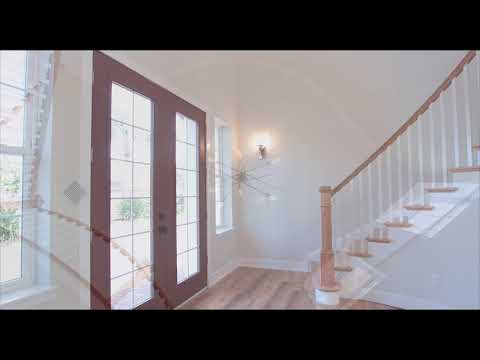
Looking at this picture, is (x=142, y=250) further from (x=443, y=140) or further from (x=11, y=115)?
(x=443, y=140)

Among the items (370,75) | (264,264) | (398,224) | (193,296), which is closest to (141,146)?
(193,296)

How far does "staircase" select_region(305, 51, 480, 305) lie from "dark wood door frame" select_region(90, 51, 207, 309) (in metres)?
1.39

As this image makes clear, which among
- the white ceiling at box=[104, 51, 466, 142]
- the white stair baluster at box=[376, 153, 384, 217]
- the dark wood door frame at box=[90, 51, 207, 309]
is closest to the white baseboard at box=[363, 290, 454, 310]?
the white stair baluster at box=[376, 153, 384, 217]

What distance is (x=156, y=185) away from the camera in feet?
7.49

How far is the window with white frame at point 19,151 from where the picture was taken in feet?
4.20

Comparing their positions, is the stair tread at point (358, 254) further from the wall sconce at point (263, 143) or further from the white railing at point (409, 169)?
the wall sconce at point (263, 143)

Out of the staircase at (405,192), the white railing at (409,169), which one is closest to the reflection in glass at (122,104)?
the staircase at (405,192)

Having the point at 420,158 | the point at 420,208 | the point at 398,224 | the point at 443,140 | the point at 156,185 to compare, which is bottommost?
the point at 398,224

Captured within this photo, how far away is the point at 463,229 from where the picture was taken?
2412mm

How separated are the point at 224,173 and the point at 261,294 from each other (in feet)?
5.95

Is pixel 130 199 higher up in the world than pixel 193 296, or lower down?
higher up

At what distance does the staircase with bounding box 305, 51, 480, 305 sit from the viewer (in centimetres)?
260

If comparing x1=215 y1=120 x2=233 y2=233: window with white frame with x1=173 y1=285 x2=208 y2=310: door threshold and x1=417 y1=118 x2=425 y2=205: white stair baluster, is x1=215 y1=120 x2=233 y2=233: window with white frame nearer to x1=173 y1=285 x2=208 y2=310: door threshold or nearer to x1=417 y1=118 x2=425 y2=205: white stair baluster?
x1=173 y1=285 x2=208 y2=310: door threshold
